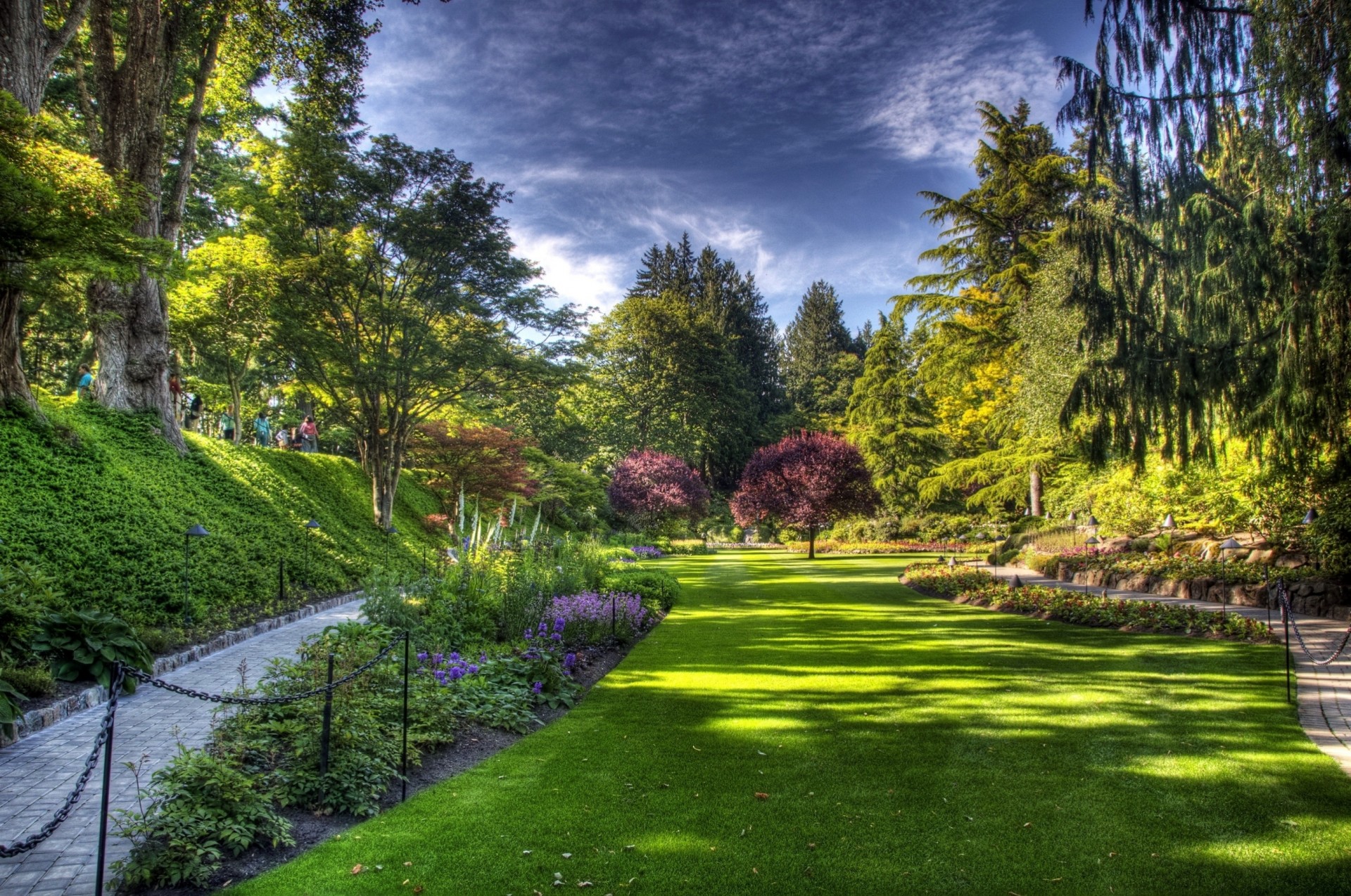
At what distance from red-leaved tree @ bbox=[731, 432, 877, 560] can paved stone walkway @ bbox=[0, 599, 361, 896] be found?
57.7ft

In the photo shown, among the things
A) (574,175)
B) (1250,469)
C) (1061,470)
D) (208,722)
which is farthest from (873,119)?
(1061,470)

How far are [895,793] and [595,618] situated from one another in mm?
5350

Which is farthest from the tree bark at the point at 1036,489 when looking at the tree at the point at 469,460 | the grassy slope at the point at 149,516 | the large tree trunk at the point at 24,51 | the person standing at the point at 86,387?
the person standing at the point at 86,387

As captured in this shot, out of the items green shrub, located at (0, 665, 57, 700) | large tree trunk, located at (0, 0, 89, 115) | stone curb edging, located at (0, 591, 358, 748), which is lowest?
stone curb edging, located at (0, 591, 358, 748)

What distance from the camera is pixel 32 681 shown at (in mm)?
5418

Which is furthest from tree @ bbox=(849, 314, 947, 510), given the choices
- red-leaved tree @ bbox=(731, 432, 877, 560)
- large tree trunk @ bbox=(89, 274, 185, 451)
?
large tree trunk @ bbox=(89, 274, 185, 451)

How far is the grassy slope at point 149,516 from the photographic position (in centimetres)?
748

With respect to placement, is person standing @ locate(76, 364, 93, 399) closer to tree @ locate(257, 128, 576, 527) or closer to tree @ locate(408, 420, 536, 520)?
tree @ locate(257, 128, 576, 527)

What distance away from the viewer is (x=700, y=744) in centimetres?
518

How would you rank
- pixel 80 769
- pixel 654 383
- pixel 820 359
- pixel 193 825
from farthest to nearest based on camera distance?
pixel 820 359 < pixel 654 383 < pixel 80 769 < pixel 193 825

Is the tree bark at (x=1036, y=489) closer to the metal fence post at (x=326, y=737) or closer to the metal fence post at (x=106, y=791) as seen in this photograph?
the metal fence post at (x=326, y=737)

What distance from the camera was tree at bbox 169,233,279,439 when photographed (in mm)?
13914

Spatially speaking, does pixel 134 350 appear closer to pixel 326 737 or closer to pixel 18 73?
pixel 18 73

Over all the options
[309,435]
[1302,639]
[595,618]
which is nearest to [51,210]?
[595,618]
